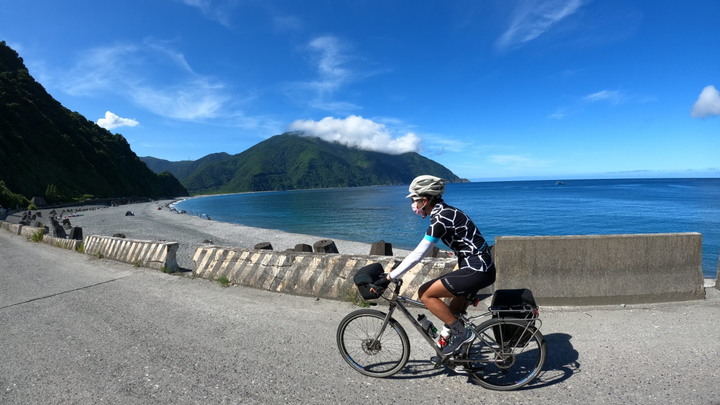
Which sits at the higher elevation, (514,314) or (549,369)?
(514,314)

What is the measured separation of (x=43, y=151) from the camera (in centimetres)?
7650

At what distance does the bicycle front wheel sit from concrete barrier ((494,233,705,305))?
9.39 feet

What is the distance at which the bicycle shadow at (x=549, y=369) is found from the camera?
407 cm

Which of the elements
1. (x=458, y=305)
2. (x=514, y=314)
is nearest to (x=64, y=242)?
(x=458, y=305)

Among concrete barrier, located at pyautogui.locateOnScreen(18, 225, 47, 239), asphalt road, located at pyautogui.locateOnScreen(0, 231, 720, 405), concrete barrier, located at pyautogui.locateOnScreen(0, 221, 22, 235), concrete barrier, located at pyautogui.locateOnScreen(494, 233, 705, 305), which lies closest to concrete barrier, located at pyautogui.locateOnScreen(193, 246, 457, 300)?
asphalt road, located at pyautogui.locateOnScreen(0, 231, 720, 405)

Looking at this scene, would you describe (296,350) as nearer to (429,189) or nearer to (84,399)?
(84,399)

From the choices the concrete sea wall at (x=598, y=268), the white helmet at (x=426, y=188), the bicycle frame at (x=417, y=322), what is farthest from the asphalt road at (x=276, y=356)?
the white helmet at (x=426, y=188)

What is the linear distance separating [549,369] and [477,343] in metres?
1.11

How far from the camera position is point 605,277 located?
6.30 metres

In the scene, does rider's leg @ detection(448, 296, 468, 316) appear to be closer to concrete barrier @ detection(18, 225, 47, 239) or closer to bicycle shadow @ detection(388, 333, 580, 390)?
bicycle shadow @ detection(388, 333, 580, 390)

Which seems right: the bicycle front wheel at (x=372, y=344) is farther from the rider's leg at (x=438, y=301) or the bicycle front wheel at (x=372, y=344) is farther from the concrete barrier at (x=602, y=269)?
the concrete barrier at (x=602, y=269)

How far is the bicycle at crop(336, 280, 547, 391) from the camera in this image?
3.88m

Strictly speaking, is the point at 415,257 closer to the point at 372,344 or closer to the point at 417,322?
the point at 417,322

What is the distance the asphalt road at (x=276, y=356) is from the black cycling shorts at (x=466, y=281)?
110 centimetres
